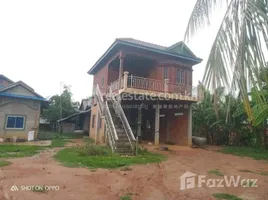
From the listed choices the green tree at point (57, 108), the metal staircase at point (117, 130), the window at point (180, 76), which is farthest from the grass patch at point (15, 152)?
the green tree at point (57, 108)

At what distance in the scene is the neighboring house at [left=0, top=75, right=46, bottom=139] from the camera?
15.5m

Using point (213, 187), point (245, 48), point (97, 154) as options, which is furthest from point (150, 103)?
point (245, 48)

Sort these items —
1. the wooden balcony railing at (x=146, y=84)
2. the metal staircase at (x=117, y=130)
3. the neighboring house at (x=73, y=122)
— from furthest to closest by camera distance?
the neighboring house at (x=73, y=122)
the wooden balcony railing at (x=146, y=84)
the metal staircase at (x=117, y=130)

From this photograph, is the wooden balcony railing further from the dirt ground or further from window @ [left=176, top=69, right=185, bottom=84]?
the dirt ground

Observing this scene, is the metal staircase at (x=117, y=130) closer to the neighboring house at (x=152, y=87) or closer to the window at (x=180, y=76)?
the neighboring house at (x=152, y=87)

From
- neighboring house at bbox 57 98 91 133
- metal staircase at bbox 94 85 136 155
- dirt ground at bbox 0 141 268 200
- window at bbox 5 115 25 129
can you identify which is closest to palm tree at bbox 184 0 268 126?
dirt ground at bbox 0 141 268 200

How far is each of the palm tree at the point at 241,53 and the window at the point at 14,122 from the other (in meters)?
16.1

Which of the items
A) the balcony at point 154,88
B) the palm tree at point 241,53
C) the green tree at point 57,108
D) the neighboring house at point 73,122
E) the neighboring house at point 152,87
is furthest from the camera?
the green tree at point 57,108

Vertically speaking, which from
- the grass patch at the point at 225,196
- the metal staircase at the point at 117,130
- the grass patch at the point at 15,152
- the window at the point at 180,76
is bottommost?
the grass patch at the point at 225,196

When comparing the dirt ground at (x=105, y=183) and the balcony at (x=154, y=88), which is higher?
the balcony at (x=154, y=88)

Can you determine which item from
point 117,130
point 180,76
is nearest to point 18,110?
point 117,130

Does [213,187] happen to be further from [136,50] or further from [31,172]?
[136,50]

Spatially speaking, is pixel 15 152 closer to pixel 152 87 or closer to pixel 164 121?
pixel 152 87

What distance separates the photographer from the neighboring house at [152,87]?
1345cm
